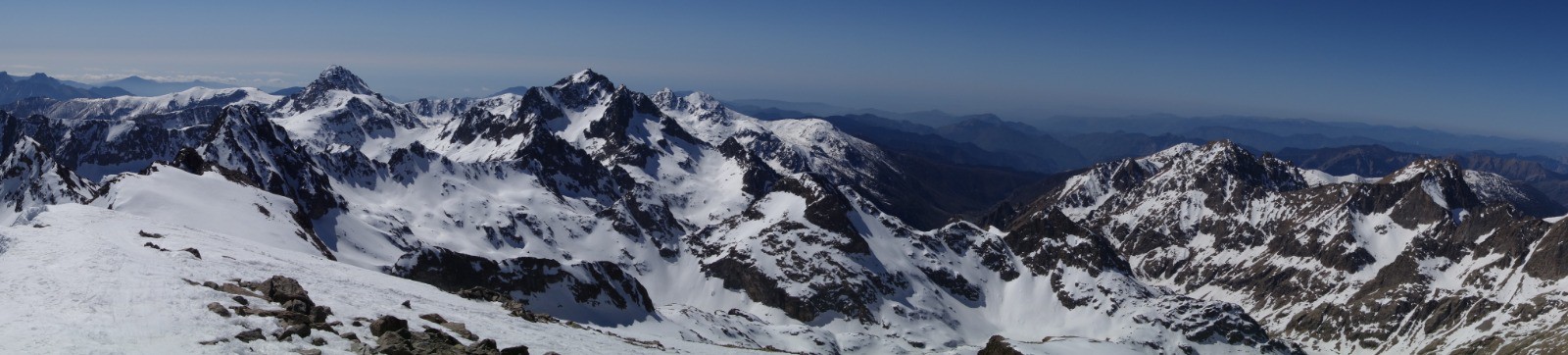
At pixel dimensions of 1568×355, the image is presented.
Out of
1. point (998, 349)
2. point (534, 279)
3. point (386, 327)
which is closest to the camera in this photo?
point (386, 327)

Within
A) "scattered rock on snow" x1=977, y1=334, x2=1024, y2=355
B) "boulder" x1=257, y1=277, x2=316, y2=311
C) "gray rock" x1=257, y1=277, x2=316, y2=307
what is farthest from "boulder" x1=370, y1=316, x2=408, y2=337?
"scattered rock on snow" x1=977, y1=334, x2=1024, y2=355

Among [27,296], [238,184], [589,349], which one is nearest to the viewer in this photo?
[27,296]

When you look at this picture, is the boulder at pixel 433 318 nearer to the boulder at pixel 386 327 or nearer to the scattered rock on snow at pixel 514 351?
the boulder at pixel 386 327

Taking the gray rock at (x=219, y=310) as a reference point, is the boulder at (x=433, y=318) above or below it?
below

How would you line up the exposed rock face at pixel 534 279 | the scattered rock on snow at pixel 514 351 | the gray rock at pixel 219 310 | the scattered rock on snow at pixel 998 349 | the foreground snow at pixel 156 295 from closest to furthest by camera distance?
the foreground snow at pixel 156 295
the gray rock at pixel 219 310
the scattered rock on snow at pixel 514 351
the scattered rock on snow at pixel 998 349
the exposed rock face at pixel 534 279

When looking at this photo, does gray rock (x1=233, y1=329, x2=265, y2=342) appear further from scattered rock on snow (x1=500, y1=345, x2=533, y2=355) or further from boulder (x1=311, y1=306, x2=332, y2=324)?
scattered rock on snow (x1=500, y1=345, x2=533, y2=355)

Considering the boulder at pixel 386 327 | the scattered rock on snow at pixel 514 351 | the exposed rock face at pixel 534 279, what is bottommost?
the exposed rock face at pixel 534 279

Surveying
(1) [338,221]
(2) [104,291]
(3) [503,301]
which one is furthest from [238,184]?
(2) [104,291]

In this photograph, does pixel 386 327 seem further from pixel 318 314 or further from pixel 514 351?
pixel 514 351

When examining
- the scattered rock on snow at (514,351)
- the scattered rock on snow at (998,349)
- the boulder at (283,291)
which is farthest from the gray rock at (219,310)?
the scattered rock on snow at (998,349)

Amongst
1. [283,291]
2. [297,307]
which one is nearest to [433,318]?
[283,291]

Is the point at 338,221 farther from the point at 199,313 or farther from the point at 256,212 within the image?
the point at 199,313
